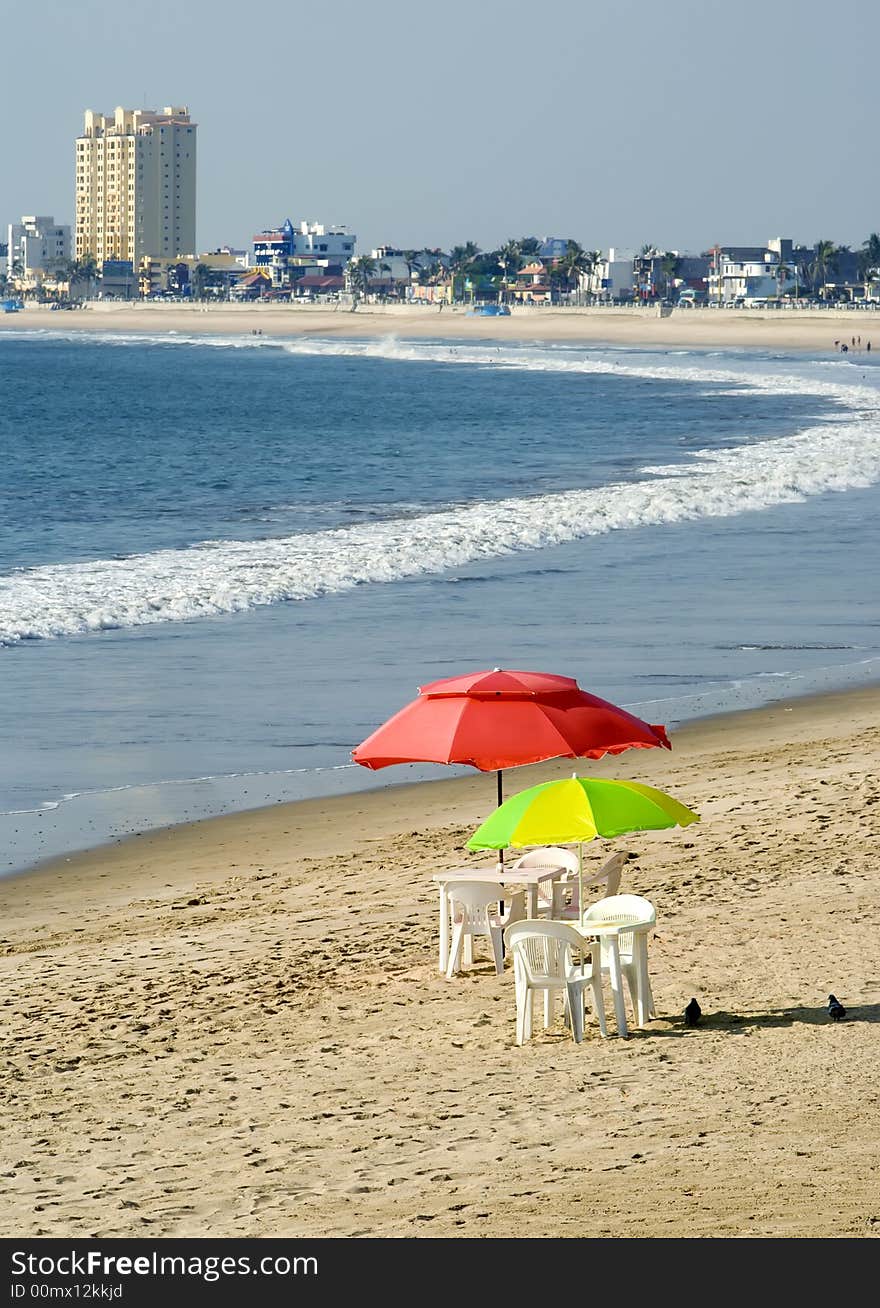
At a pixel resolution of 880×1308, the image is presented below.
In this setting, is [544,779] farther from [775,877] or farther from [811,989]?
[811,989]

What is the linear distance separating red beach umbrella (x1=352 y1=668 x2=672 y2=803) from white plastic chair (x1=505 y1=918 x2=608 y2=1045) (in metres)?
1.04

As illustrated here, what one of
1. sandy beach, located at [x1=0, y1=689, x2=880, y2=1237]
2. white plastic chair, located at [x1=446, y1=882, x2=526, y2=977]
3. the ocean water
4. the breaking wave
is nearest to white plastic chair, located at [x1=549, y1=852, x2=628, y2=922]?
white plastic chair, located at [x1=446, y1=882, x2=526, y2=977]

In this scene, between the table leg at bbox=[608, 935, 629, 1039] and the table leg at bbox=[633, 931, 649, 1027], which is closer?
the table leg at bbox=[608, 935, 629, 1039]

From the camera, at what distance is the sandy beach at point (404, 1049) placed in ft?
22.6

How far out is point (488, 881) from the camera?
33.6ft

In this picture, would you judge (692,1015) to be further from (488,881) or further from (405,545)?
(405,545)

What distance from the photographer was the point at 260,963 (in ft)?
33.8

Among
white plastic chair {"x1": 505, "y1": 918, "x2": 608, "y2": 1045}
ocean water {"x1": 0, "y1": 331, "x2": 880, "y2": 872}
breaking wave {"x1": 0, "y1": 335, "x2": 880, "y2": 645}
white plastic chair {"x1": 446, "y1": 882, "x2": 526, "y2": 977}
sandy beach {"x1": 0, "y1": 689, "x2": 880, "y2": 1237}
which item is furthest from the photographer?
breaking wave {"x1": 0, "y1": 335, "x2": 880, "y2": 645}

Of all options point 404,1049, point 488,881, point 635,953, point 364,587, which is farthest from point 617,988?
point 364,587

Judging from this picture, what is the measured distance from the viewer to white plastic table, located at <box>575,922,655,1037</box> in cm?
898

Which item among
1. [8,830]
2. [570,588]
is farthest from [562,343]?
[8,830]

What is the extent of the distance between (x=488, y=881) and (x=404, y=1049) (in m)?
1.59

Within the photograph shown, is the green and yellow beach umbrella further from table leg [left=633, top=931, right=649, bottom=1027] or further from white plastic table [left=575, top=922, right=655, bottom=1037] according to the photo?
table leg [left=633, top=931, right=649, bottom=1027]

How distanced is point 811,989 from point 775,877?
199 cm
